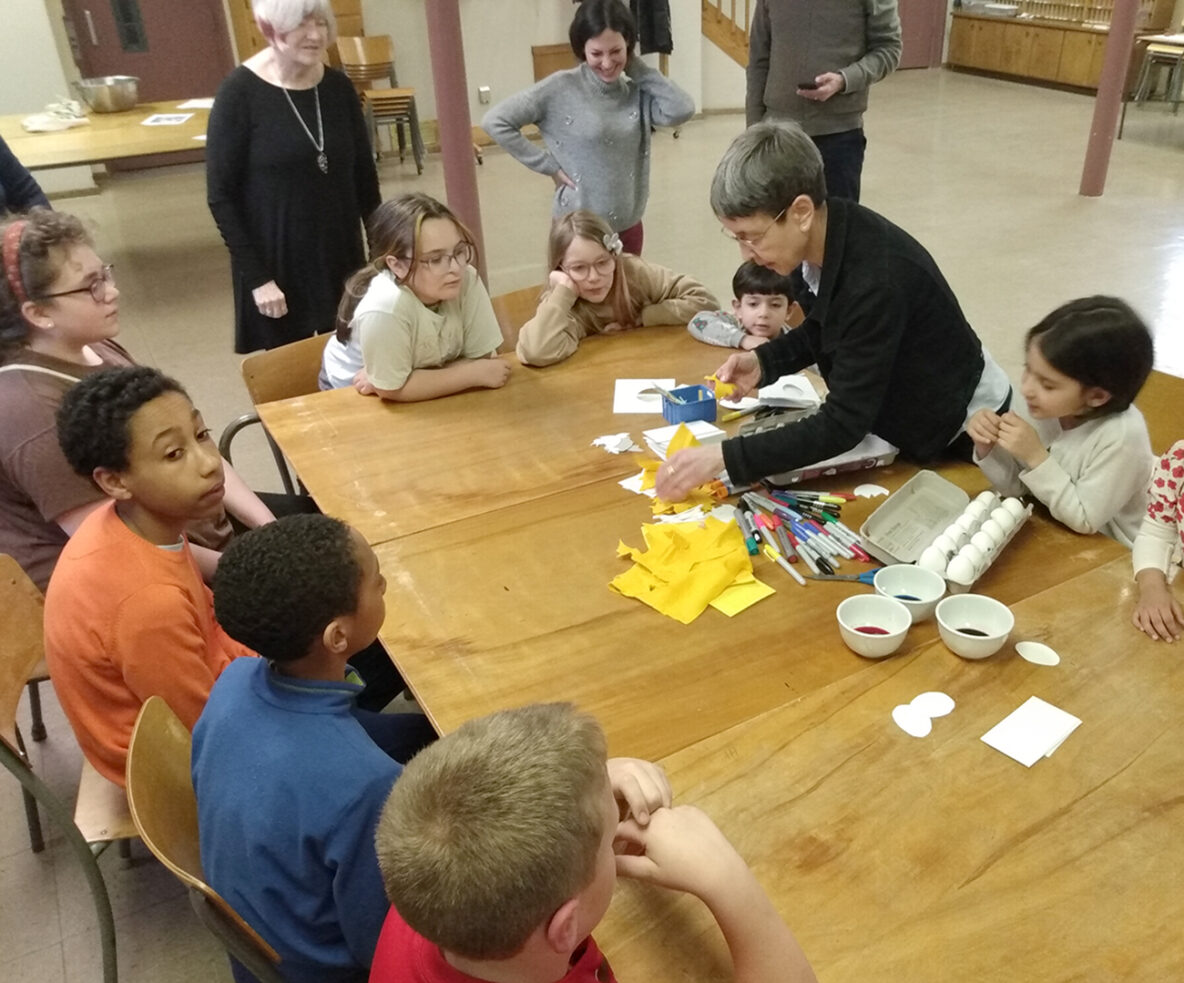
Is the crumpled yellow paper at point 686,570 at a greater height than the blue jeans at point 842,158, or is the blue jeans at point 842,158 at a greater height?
the blue jeans at point 842,158

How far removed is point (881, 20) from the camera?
3.57 metres

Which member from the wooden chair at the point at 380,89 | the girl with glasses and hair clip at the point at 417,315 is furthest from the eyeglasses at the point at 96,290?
the wooden chair at the point at 380,89

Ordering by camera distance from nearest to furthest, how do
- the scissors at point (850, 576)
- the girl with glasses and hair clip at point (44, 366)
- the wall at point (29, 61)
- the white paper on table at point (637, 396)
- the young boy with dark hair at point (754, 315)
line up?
the scissors at point (850, 576), the girl with glasses and hair clip at point (44, 366), the white paper on table at point (637, 396), the young boy with dark hair at point (754, 315), the wall at point (29, 61)

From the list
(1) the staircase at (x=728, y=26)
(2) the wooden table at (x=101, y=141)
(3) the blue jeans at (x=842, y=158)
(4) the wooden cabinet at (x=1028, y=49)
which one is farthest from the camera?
(4) the wooden cabinet at (x=1028, y=49)

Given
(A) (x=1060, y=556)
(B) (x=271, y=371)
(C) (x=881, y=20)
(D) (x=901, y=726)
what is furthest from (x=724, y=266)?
(D) (x=901, y=726)

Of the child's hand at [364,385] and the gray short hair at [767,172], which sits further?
the child's hand at [364,385]

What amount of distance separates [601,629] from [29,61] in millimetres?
7810

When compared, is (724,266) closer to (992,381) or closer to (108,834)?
(992,381)

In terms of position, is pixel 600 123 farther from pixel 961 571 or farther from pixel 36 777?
pixel 36 777

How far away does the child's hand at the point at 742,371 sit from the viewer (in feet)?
7.47

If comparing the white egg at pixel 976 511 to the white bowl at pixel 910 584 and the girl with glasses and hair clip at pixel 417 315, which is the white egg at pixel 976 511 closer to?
the white bowl at pixel 910 584

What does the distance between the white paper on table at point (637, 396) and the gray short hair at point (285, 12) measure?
145cm

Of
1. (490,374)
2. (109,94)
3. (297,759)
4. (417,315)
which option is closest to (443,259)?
(417,315)

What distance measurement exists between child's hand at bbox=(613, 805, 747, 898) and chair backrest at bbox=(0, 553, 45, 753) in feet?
3.88
